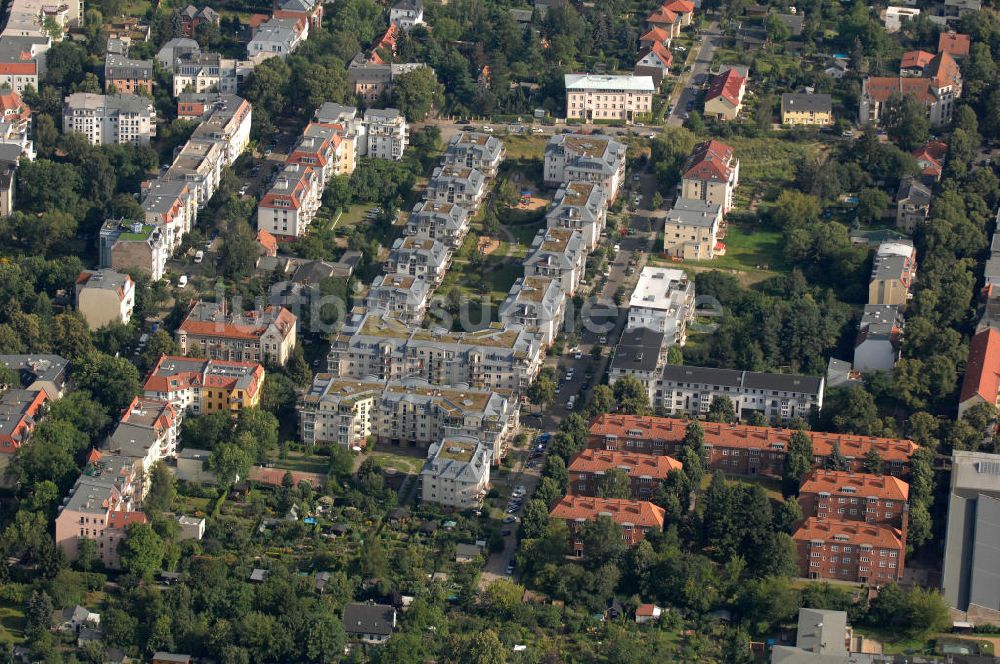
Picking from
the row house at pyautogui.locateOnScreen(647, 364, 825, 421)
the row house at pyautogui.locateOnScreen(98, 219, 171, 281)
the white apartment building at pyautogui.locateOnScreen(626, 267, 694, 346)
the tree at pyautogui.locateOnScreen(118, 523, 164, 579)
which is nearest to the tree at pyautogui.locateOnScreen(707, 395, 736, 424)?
the row house at pyautogui.locateOnScreen(647, 364, 825, 421)

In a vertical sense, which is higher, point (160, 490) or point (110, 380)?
point (110, 380)

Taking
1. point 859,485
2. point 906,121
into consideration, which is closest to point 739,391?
point 859,485

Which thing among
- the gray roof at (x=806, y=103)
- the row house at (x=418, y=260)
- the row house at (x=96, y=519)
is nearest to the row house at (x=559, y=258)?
the row house at (x=418, y=260)

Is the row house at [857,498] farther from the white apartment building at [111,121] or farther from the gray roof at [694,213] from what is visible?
the white apartment building at [111,121]

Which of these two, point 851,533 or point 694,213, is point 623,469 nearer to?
point 851,533

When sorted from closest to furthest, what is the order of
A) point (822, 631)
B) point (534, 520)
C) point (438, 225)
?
point (822, 631) < point (534, 520) < point (438, 225)
